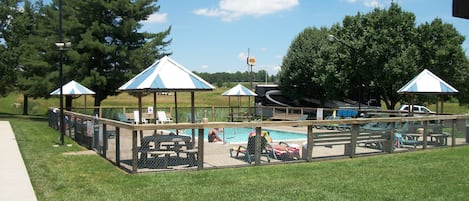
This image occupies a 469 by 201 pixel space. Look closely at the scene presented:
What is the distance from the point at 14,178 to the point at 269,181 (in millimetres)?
5015

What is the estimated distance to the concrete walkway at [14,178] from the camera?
774cm

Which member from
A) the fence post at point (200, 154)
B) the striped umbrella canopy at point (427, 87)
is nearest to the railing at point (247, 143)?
the fence post at point (200, 154)

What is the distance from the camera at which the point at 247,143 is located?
11938 mm

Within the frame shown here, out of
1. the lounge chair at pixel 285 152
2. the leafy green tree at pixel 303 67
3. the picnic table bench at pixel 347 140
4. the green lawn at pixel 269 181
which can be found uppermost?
the leafy green tree at pixel 303 67

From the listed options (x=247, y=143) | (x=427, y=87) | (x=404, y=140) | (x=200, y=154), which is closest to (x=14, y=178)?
(x=200, y=154)

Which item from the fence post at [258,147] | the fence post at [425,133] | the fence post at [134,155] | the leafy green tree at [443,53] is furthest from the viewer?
the leafy green tree at [443,53]

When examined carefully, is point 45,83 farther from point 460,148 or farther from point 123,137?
point 460,148

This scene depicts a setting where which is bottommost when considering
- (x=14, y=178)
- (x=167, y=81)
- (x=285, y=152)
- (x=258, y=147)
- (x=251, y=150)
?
(x=14, y=178)

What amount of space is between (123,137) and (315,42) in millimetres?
35984

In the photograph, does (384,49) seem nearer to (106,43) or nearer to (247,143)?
(106,43)

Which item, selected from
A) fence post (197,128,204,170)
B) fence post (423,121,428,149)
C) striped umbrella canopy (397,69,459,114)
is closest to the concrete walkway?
fence post (197,128,204,170)

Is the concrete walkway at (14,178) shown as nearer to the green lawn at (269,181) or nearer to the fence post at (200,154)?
the green lawn at (269,181)

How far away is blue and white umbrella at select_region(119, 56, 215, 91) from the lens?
11172mm

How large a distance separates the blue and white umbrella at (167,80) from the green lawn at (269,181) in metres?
2.06
